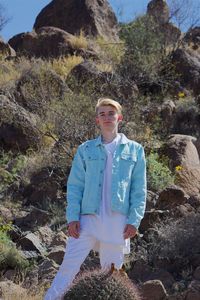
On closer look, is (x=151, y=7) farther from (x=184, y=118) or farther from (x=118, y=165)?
(x=118, y=165)

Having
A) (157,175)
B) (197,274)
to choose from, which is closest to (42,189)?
(157,175)

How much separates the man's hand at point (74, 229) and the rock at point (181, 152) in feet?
21.1

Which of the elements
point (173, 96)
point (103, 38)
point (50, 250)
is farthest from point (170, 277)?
point (103, 38)

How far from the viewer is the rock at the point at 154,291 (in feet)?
20.5

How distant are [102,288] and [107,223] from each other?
0.74m

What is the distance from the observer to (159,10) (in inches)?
966

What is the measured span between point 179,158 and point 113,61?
25.9ft

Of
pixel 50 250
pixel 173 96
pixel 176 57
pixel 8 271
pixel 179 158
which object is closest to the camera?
pixel 8 271

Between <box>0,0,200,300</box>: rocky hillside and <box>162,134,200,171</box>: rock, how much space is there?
19 millimetres

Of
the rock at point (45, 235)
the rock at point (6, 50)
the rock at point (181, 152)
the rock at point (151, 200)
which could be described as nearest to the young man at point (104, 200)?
the rock at point (45, 235)

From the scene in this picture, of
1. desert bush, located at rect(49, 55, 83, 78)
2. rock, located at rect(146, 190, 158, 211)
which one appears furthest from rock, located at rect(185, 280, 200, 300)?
desert bush, located at rect(49, 55, 83, 78)

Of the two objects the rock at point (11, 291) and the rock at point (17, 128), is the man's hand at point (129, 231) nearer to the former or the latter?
the rock at point (11, 291)

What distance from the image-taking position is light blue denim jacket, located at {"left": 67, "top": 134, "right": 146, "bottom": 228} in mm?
5184

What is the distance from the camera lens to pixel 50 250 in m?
8.55
